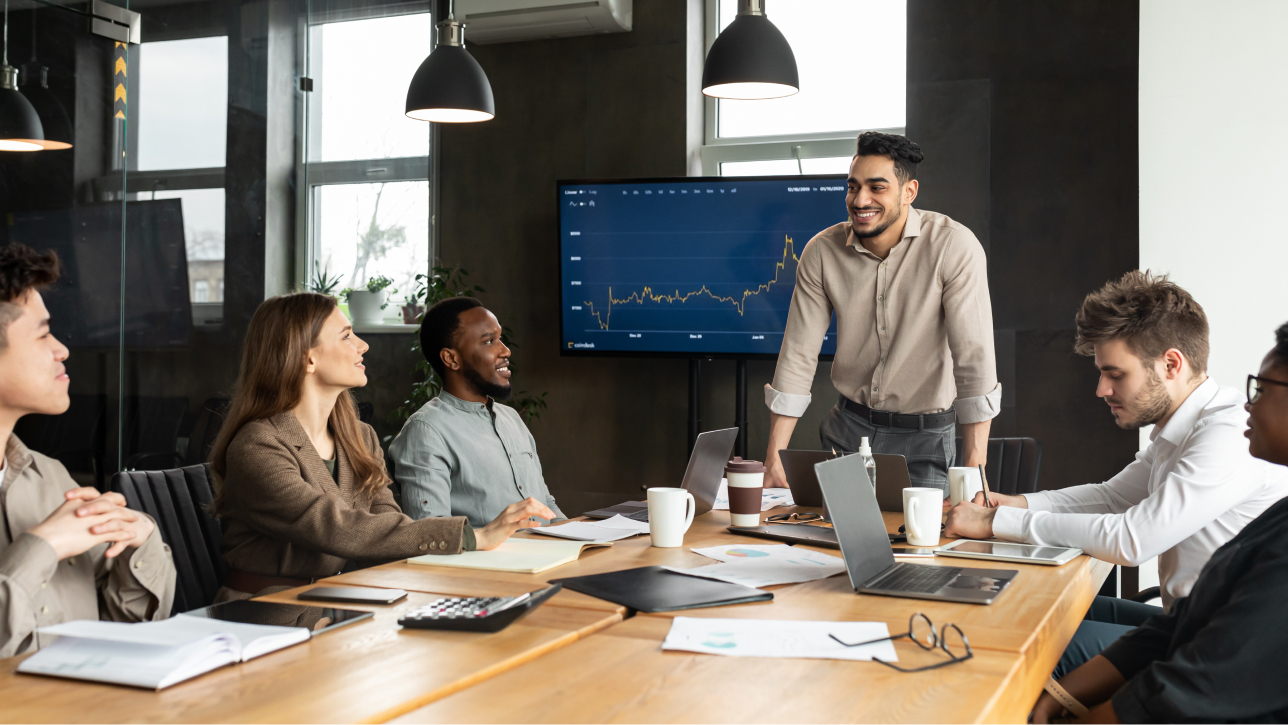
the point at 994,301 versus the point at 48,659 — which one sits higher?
the point at 994,301

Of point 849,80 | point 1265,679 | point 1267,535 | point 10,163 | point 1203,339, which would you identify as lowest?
point 1265,679

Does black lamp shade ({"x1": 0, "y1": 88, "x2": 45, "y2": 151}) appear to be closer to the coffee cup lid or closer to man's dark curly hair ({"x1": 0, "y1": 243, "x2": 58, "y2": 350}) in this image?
man's dark curly hair ({"x1": 0, "y1": 243, "x2": 58, "y2": 350})

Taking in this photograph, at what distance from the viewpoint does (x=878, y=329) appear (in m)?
2.89

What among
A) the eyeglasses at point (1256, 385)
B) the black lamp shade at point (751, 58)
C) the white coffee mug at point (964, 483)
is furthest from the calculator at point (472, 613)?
the black lamp shade at point (751, 58)

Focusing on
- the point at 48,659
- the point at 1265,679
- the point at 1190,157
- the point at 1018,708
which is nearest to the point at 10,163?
the point at 48,659

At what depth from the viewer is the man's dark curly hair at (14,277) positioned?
1597 millimetres

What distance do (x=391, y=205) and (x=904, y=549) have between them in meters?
3.96

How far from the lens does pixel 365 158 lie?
5012 mm

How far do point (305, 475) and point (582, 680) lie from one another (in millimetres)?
1156

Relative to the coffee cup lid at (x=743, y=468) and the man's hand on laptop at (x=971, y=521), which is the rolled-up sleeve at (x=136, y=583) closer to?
the coffee cup lid at (x=743, y=468)

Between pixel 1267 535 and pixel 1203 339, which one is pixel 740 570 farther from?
pixel 1203 339

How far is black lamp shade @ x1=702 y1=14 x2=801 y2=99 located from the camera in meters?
3.12

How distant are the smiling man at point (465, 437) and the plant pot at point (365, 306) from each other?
2.41 metres

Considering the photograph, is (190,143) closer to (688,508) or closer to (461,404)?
(461,404)
